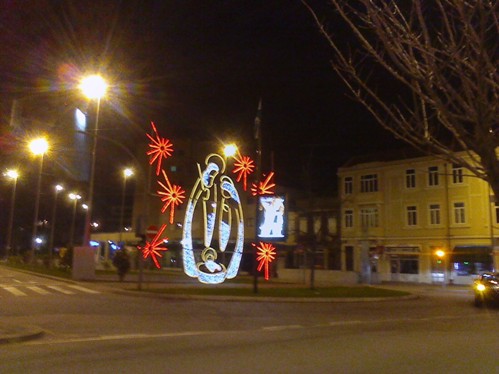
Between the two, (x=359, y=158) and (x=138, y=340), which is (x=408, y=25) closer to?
(x=138, y=340)

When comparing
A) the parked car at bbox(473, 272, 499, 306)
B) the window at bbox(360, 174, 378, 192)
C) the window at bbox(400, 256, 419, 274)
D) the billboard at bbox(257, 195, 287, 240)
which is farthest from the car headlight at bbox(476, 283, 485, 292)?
the window at bbox(360, 174, 378, 192)

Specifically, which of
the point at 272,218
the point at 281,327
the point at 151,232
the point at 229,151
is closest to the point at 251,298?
the point at 151,232

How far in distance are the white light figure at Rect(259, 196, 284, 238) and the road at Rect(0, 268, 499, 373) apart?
1899 centimetres

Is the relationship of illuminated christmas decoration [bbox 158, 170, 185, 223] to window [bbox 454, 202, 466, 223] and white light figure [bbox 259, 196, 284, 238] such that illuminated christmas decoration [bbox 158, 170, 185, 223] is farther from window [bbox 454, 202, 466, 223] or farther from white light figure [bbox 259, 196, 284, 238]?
window [bbox 454, 202, 466, 223]

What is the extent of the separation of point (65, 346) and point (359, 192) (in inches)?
1741

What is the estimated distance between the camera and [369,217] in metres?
52.3

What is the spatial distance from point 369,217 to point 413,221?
4.31 m

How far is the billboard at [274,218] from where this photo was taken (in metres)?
40.7

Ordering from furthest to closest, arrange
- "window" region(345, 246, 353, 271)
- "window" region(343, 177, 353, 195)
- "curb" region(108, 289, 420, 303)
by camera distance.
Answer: "window" region(343, 177, 353, 195)
"window" region(345, 246, 353, 271)
"curb" region(108, 289, 420, 303)

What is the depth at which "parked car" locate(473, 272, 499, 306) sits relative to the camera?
22.9m

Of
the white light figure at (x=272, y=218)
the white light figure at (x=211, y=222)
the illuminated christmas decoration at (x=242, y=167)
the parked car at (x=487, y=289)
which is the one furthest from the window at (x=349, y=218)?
the parked car at (x=487, y=289)

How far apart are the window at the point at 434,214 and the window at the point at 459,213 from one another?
154 centimetres

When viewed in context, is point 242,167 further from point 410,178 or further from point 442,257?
point 442,257

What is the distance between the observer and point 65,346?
36.4ft
